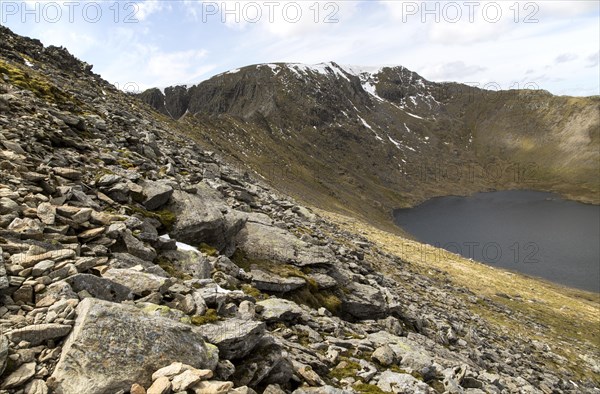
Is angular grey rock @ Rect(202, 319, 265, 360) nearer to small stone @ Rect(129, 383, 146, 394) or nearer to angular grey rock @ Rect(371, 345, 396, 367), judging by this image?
small stone @ Rect(129, 383, 146, 394)

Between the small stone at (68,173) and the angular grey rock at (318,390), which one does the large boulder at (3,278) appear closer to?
the small stone at (68,173)

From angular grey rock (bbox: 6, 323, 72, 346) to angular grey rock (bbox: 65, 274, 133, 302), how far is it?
4.98 ft

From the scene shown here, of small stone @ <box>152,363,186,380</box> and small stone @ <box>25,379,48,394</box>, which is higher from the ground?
small stone @ <box>25,379,48,394</box>

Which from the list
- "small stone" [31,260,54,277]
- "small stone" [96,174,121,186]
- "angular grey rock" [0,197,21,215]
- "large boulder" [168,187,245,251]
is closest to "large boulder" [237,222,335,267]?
"large boulder" [168,187,245,251]

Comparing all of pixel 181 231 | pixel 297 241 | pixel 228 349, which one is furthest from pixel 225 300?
pixel 297 241

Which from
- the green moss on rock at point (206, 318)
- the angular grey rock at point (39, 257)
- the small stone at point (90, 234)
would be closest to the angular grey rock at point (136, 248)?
the small stone at point (90, 234)

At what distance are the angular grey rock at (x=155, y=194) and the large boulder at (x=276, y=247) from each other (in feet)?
14.9

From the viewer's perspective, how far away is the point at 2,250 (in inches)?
369

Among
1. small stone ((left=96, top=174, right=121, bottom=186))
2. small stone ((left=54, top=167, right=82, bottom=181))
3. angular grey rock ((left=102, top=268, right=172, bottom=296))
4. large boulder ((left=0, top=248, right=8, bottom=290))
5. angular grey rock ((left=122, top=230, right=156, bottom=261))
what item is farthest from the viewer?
small stone ((left=96, top=174, right=121, bottom=186))

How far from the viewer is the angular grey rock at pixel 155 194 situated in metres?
17.3

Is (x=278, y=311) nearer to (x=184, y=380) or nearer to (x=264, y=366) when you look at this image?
(x=264, y=366)

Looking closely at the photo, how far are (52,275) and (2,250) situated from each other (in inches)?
55.5

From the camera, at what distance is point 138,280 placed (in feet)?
35.5

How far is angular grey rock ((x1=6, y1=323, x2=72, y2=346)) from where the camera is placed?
299 inches
